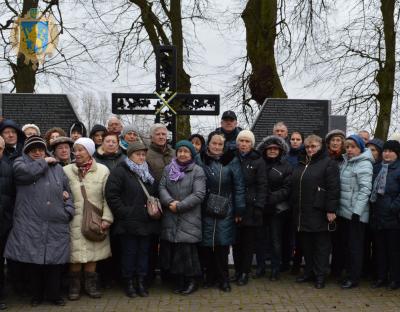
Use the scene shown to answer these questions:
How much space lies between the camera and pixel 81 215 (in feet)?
19.6

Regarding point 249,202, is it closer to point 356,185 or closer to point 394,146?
point 356,185

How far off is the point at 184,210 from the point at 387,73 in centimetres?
1073

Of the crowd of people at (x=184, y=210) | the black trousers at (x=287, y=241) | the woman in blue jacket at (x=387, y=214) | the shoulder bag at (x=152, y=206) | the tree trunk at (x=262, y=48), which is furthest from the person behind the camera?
the tree trunk at (x=262, y=48)

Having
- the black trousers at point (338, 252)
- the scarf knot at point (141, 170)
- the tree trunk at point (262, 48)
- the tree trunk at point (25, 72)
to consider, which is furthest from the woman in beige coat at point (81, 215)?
the tree trunk at point (25, 72)

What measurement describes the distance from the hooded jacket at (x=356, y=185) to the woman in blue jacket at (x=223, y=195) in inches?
48.9

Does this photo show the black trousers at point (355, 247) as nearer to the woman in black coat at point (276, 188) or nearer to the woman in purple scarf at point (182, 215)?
the woman in black coat at point (276, 188)

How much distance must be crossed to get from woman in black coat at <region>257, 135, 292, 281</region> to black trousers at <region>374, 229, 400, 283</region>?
1.19 meters

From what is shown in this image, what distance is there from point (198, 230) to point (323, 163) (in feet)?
5.74

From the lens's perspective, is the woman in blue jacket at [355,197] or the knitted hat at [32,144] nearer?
the knitted hat at [32,144]

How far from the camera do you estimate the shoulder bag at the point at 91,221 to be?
5922 mm

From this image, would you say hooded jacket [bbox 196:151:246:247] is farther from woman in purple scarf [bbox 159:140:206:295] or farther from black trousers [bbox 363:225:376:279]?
black trousers [bbox 363:225:376:279]

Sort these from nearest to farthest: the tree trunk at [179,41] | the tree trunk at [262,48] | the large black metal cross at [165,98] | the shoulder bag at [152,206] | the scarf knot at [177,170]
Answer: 1. the shoulder bag at [152,206]
2. the scarf knot at [177,170]
3. the large black metal cross at [165,98]
4. the tree trunk at [262,48]
5. the tree trunk at [179,41]

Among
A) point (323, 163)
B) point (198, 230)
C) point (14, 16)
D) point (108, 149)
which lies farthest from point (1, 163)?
point (14, 16)

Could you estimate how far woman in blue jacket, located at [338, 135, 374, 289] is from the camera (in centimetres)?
641
